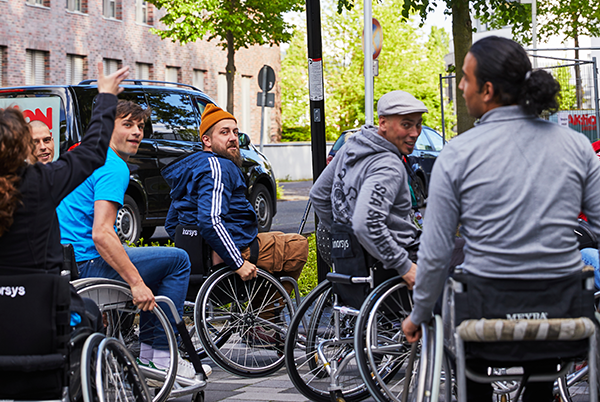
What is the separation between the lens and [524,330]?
281 cm

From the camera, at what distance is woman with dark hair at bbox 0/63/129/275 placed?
10.2 ft

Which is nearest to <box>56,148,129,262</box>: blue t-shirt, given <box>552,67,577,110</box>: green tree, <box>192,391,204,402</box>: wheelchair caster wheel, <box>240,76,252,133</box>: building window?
<box>192,391,204,402</box>: wheelchair caster wheel

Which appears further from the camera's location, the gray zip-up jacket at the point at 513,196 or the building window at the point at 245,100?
the building window at the point at 245,100

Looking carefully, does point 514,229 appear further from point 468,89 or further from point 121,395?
point 121,395

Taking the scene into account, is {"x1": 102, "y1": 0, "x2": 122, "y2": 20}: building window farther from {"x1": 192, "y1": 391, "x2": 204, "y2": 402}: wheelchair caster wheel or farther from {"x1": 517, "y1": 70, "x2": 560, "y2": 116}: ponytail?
{"x1": 517, "y1": 70, "x2": 560, "y2": 116}: ponytail

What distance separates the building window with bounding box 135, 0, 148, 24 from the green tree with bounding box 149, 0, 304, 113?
904 centimetres

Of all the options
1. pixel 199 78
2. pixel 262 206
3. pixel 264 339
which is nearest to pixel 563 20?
pixel 262 206

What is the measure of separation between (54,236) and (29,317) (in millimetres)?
337

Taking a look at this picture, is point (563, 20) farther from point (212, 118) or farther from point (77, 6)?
point (212, 118)

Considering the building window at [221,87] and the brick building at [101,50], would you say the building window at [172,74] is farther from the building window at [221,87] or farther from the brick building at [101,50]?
the building window at [221,87]

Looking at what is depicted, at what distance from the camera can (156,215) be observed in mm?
11836

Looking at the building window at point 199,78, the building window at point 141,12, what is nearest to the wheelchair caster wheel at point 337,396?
the building window at point 141,12

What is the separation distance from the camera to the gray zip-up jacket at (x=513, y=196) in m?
2.84

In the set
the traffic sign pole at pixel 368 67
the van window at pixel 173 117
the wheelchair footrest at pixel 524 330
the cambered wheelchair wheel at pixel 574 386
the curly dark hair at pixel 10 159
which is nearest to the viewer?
the wheelchair footrest at pixel 524 330
